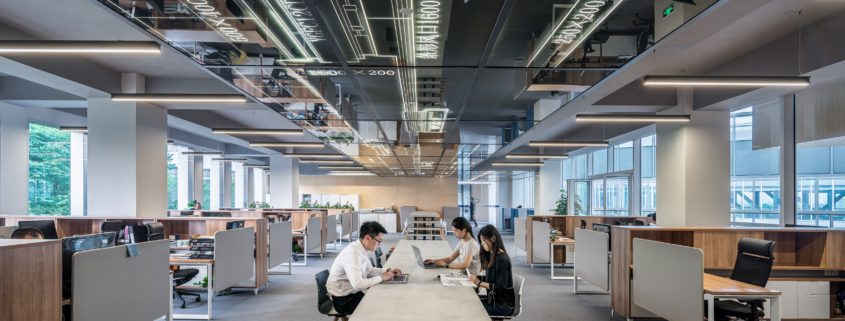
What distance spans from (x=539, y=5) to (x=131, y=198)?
22.5 ft

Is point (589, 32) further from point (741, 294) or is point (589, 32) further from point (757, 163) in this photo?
point (757, 163)

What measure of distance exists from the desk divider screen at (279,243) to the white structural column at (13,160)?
5267 mm

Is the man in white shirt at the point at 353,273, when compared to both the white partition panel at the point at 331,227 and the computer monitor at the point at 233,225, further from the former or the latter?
the white partition panel at the point at 331,227

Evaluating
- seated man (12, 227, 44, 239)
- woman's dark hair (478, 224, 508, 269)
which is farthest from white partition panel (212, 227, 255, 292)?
woman's dark hair (478, 224, 508, 269)

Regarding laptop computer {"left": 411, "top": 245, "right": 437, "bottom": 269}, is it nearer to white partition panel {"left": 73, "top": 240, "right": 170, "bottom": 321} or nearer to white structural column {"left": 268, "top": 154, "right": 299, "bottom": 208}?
white partition panel {"left": 73, "top": 240, "right": 170, "bottom": 321}

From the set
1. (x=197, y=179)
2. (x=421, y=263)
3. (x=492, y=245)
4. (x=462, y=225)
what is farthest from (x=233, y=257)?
(x=197, y=179)

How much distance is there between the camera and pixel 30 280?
3584 millimetres

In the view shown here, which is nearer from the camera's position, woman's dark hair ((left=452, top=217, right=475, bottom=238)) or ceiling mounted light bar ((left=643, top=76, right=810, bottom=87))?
ceiling mounted light bar ((left=643, top=76, right=810, bottom=87))

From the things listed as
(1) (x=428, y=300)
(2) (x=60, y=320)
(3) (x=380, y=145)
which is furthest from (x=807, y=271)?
(3) (x=380, y=145)

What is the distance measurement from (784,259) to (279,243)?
7.61 meters

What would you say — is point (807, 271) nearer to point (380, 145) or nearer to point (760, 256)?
point (760, 256)

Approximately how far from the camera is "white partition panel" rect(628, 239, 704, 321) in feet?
16.2

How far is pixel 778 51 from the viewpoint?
20.2ft

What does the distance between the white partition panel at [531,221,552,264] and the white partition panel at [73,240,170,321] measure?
23.6ft
